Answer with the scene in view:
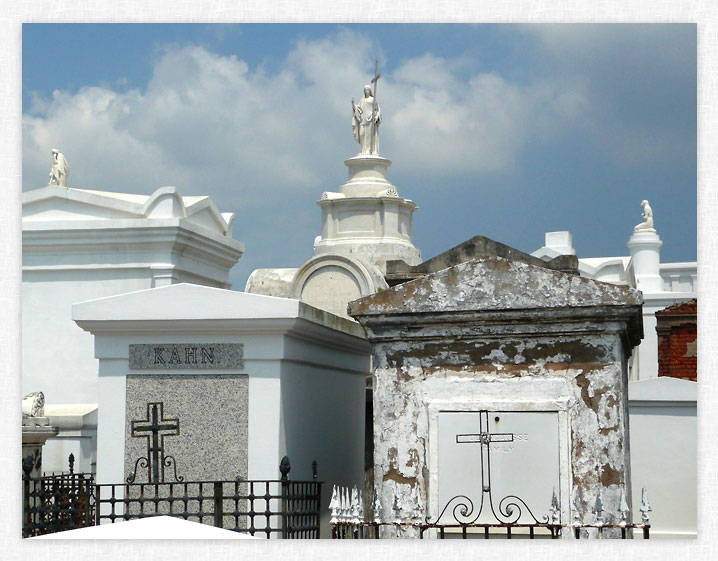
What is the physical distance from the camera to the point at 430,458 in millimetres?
7645

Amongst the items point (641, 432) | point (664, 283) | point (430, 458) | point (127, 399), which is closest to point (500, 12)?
point (430, 458)

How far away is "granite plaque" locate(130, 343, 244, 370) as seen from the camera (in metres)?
8.69

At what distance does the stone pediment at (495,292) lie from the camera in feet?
24.4

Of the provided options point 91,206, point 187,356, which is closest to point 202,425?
point 187,356

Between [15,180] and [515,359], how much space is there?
341 cm

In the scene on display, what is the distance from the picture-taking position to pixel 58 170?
49.9ft

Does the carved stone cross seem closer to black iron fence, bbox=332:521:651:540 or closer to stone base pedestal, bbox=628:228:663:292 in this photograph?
black iron fence, bbox=332:521:651:540

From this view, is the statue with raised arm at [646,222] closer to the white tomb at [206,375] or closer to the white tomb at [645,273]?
the white tomb at [645,273]

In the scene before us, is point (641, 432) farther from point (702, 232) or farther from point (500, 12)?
point (500, 12)

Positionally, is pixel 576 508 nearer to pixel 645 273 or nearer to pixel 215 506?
pixel 215 506

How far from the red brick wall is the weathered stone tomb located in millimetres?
8409

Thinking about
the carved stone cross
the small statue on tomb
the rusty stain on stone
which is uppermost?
the small statue on tomb

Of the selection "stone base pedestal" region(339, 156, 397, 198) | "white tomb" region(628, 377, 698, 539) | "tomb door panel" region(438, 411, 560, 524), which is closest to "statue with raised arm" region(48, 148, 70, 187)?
"stone base pedestal" region(339, 156, 397, 198)

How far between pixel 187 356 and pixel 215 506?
1.27 m
